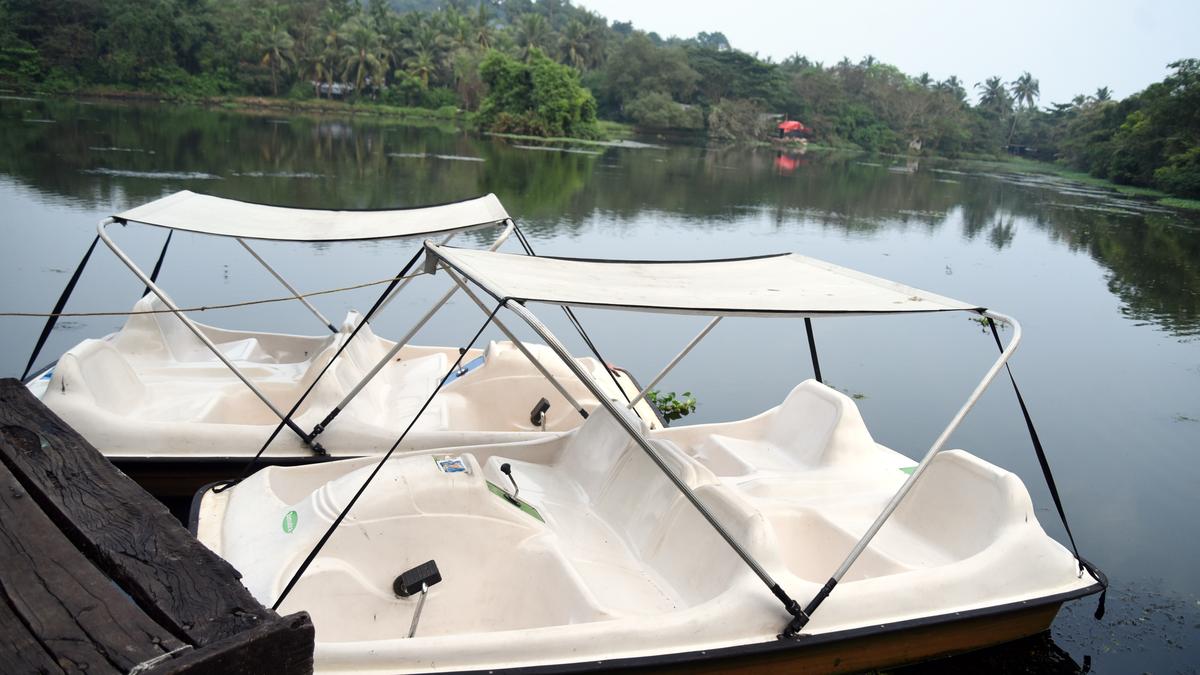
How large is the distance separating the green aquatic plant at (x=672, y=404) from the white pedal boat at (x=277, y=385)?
1.14 m

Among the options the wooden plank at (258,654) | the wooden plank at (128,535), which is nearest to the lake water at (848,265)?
the wooden plank at (258,654)

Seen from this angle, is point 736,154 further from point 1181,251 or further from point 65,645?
point 65,645

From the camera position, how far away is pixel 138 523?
194 cm

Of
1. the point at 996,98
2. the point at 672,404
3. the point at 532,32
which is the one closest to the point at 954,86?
the point at 996,98

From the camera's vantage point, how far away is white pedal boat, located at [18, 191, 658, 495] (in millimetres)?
5422

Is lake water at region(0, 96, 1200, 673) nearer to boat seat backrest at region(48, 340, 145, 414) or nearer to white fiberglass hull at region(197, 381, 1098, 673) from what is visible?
white fiberglass hull at region(197, 381, 1098, 673)

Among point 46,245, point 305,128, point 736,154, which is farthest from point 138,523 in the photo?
point 736,154

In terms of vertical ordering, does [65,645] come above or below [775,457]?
above

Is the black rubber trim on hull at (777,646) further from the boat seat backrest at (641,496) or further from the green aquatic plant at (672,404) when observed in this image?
the green aquatic plant at (672,404)

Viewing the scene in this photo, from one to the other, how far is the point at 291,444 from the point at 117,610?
4171 millimetres

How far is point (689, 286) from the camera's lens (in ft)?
14.4

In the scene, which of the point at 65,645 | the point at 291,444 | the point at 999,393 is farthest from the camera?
the point at 999,393

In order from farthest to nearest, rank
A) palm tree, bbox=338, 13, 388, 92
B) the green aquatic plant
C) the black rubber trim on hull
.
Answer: palm tree, bbox=338, 13, 388, 92
the green aquatic plant
the black rubber trim on hull

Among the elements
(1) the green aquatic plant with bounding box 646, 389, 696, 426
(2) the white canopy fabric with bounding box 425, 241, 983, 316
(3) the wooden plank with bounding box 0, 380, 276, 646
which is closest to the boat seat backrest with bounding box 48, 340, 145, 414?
(2) the white canopy fabric with bounding box 425, 241, 983, 316
